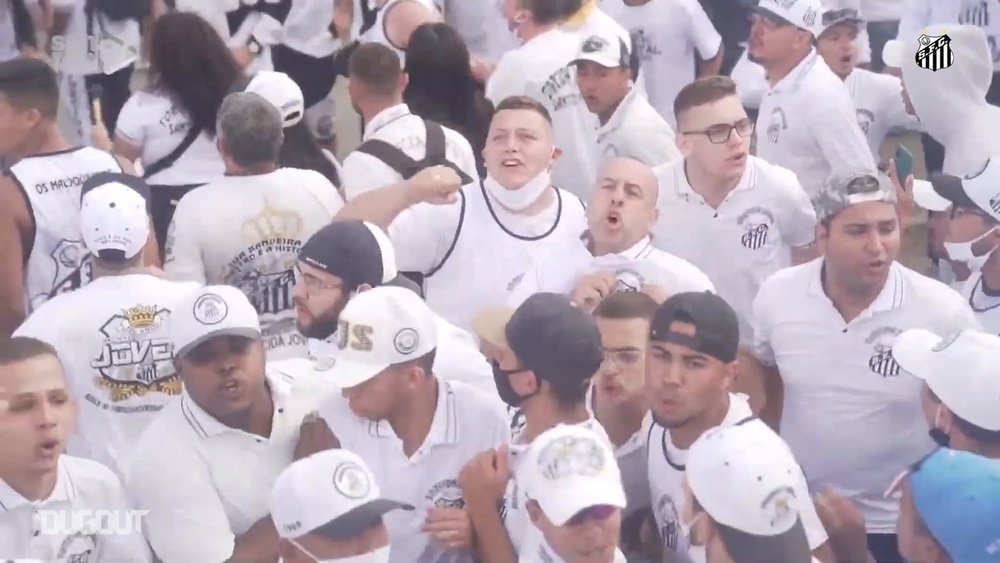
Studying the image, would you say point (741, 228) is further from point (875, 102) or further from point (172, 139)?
point (172, 139)

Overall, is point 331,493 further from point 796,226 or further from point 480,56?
point 480,56

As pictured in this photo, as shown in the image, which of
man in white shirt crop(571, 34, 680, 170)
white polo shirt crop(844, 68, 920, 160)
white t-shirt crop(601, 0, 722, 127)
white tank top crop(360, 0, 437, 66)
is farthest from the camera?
white t-shirt crop(601, 0, 722, 127)

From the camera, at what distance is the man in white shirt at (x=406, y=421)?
363 cm

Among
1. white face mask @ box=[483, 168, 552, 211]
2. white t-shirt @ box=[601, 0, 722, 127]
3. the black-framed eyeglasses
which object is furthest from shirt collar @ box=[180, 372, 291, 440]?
white t-shirt @ box=[601, 0, 722, 127]

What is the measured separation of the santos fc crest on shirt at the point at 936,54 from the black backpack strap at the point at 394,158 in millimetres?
2415

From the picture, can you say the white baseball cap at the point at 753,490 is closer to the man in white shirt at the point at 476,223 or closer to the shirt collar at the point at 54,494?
the shirt collar at the point at 54,494

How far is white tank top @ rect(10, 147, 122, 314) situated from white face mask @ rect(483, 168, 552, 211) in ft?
4.33

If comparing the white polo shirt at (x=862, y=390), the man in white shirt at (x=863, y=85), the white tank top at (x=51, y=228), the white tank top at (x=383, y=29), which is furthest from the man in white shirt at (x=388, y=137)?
the man in white shirt at (x=863, y=85)

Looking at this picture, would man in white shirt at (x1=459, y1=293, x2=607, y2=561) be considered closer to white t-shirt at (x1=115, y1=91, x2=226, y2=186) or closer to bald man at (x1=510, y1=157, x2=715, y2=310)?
bald man at (x1=510, y1=157, x2=715, y2=310)

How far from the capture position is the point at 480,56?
8.02m

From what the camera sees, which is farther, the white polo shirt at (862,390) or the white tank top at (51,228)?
the white tank top at (51,228)

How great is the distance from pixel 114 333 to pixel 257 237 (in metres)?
0.78

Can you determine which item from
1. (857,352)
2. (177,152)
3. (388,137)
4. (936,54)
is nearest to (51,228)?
(177,152)

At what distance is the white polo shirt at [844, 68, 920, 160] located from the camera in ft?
22.4
